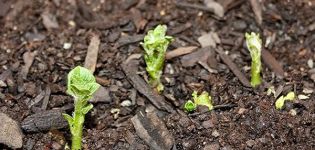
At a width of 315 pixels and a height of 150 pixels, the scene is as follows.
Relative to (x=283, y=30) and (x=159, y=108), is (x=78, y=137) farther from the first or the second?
(x=283, y=30)

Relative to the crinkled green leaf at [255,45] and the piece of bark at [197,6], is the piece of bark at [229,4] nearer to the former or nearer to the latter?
the piece of bark at [197,6]

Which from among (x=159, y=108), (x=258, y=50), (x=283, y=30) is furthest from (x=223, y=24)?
(x=159, y=108)

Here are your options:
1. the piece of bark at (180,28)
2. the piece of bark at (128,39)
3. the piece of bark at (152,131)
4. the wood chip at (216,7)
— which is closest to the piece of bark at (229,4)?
the wood chip at (216,7)

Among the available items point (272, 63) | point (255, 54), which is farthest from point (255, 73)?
point (272, 63)

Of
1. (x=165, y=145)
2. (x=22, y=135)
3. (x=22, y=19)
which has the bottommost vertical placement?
(x=165, y=145)

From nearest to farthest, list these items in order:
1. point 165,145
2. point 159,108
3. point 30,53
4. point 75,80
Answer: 1. point 75,80
2. point 165,145
3. point 159,108
4. point 30,53

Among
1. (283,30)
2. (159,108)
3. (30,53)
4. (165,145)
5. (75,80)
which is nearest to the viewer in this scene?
(75,80)

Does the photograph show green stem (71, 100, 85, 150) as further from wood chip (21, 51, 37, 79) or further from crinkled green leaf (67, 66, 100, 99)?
wood chip (21, 51, 37, 79)
